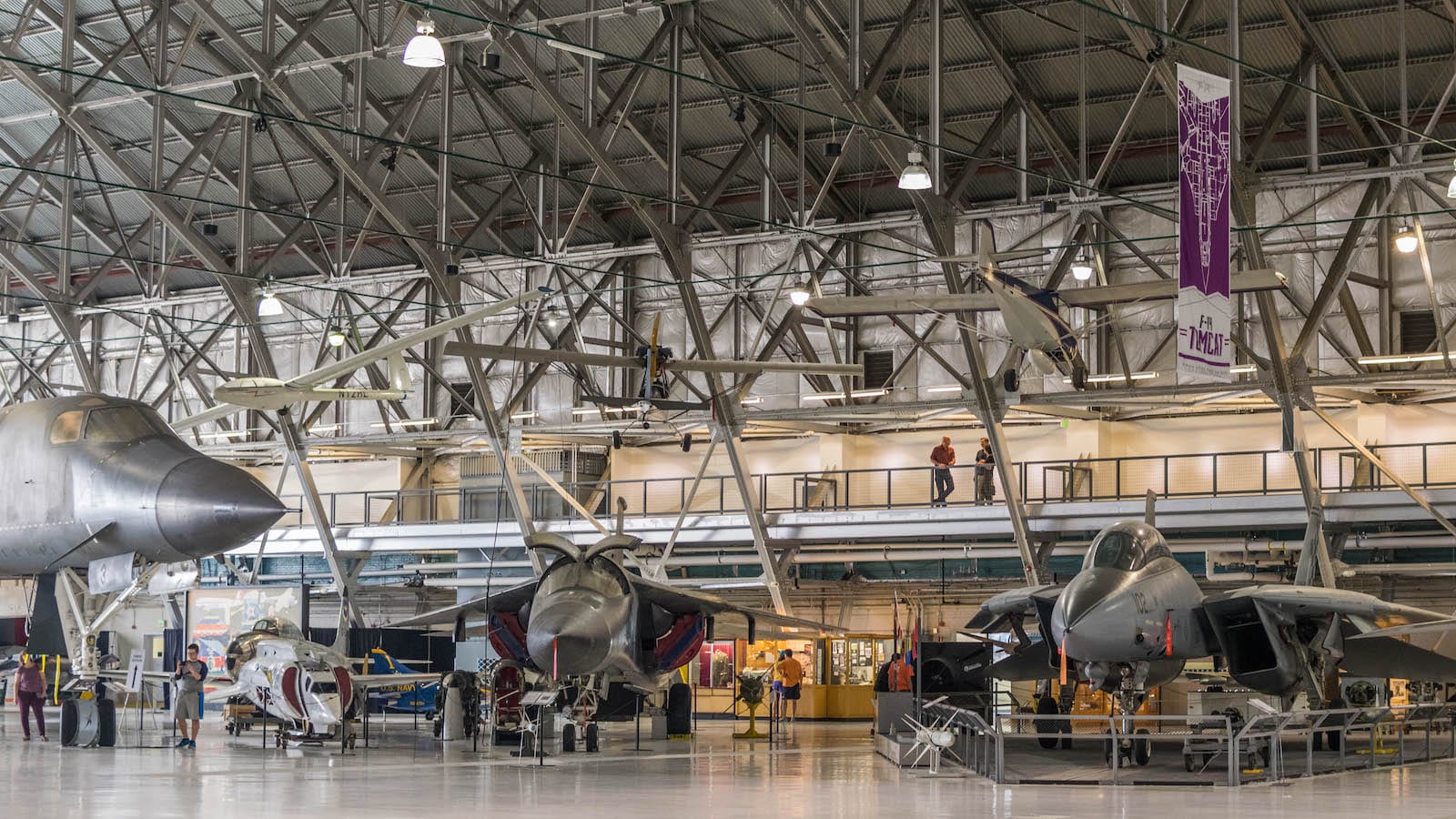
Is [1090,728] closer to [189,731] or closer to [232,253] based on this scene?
[189,731]

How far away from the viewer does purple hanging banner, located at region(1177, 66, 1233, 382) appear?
1438cm

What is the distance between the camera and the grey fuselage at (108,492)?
48.1 ft

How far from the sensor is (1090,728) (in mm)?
25469

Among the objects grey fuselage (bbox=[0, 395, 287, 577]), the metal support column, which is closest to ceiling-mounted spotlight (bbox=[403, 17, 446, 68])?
grey fuselage (bbox=[0, 395, 287, 577])

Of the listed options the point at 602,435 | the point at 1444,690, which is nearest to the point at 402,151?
the point at 602,435

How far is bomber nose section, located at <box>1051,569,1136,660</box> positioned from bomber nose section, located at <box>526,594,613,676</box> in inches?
209

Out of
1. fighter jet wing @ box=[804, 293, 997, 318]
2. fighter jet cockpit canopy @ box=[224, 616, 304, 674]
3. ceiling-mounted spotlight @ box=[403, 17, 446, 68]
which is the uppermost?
ceiling-mounted spotlight @ box=[403, 17, 446, 68]

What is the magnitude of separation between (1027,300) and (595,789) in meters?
8.18

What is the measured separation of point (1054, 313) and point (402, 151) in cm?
1621

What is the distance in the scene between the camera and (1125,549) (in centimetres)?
1755

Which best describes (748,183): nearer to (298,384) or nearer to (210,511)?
(298,384)

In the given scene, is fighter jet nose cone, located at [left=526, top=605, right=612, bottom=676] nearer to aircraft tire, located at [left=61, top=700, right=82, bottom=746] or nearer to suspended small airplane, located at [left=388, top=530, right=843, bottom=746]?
suspended small airplane, located at [left=388, top=530, right=843, bottom=746]

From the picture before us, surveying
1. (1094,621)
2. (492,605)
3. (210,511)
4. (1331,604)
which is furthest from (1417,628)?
(210,511)

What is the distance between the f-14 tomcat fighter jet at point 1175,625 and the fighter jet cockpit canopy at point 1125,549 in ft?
0.03
